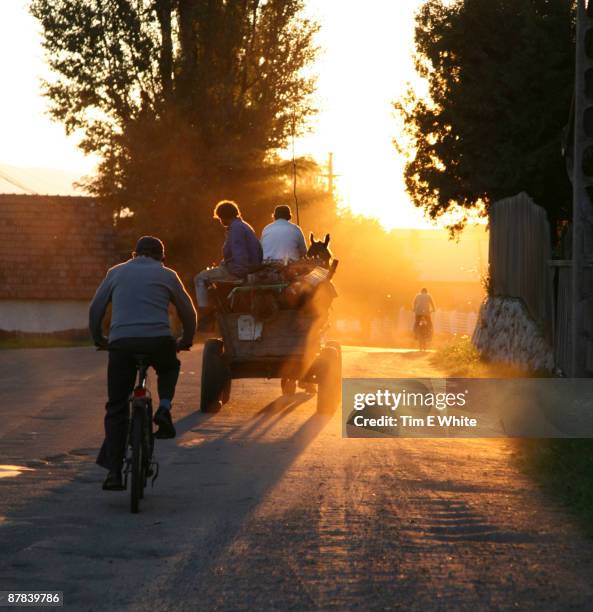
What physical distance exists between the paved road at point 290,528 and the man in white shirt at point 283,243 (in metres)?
2.98

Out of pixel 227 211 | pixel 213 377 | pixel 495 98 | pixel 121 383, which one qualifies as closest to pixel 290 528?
pixel 121 383

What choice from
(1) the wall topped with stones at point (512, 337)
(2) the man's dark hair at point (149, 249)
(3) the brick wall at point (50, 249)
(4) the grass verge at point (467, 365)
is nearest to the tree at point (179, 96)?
(3) the brick wall at point (50, 249)

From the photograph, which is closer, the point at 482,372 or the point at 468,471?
the point at 468,471

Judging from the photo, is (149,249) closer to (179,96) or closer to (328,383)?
(328,383)

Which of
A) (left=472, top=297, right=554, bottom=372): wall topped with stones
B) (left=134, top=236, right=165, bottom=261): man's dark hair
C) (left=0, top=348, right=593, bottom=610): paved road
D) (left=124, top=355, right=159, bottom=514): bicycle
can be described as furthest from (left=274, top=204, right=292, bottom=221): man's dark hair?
(left=124, top=355, right=159, bottom=514): bicycle

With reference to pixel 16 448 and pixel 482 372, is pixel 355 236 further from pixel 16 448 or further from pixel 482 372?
pixel 16 448

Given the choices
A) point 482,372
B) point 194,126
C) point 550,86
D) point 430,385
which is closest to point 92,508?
point 430,385

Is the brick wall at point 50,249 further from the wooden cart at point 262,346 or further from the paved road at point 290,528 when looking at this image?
the paved road at point 290,528

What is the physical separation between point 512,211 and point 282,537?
13825 millimetres

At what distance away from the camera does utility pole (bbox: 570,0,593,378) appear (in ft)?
52.3

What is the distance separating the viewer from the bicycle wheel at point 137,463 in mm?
8547

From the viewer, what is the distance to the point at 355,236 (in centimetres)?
8844

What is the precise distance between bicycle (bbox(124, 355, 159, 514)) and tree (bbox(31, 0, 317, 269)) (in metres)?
36.2

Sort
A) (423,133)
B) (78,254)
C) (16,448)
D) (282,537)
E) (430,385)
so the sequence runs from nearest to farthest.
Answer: (282,537) → (16,448) → (430,385) → (423,133) → (78,254)
